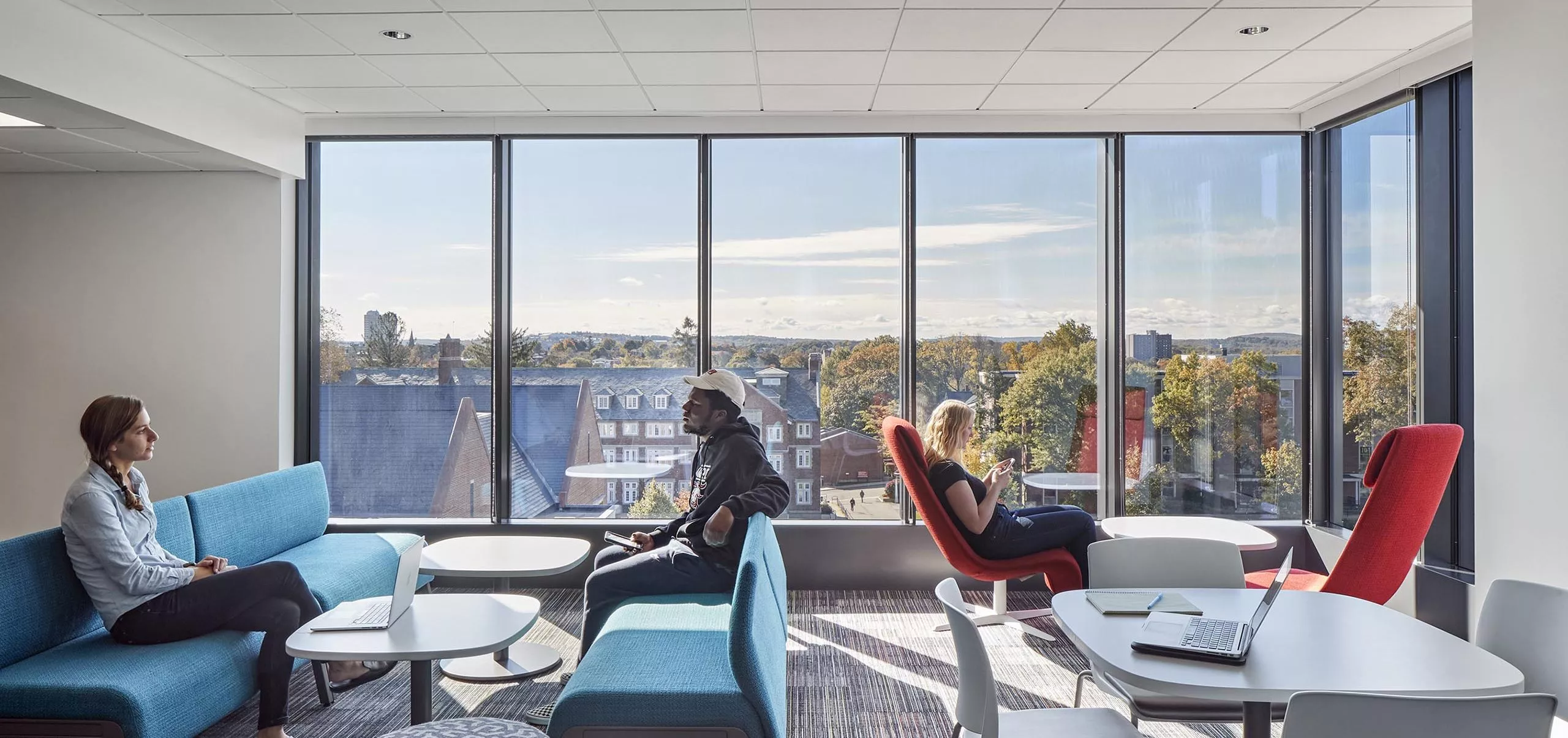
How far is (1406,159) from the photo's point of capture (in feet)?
14.9

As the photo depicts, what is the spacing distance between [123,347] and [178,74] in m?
1.90

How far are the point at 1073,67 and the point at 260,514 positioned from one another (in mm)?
4653

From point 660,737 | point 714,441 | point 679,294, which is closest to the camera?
point 660,737

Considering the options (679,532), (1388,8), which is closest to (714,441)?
(679,532)

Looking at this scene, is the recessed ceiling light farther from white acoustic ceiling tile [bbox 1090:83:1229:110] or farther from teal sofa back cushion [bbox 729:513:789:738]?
white acoustic ceiling tile [bbox 1090:83:1229:110]

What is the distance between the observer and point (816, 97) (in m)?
4.98

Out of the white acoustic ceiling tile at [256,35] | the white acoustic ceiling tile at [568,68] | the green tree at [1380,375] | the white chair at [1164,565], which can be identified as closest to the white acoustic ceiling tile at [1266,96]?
the green tree at [1380,375]

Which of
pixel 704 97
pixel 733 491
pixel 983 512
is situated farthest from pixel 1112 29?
pixel 733 491

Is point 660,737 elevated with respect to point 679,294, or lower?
lower

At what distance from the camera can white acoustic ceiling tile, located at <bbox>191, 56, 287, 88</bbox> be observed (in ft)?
14.1

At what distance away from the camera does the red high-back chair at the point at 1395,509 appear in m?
3.39

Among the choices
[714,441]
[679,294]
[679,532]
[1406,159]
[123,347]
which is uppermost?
[1406,159]

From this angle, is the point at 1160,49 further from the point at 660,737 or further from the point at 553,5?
the point at 660,737

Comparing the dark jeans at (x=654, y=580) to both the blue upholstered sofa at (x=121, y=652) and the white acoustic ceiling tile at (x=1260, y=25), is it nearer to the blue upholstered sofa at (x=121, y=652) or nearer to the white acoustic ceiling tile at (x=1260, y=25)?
the blue upholstered sofa at (x=121, y=652)
